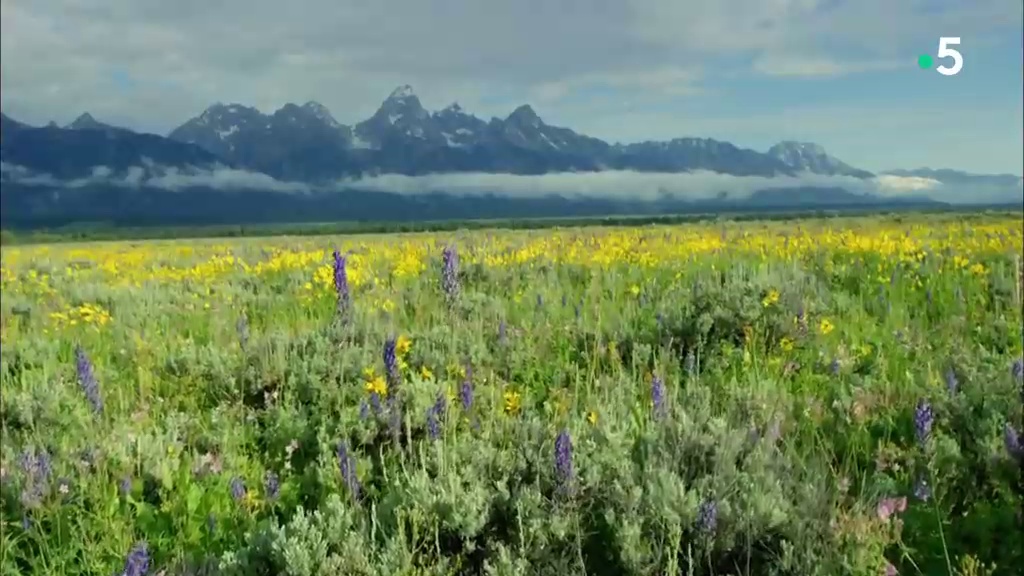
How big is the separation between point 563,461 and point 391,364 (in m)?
1.11

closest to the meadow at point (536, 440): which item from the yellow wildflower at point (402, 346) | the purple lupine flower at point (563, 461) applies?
the purple lupine flower at point (563, 461)

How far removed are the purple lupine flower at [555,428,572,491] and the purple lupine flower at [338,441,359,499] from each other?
747 mm

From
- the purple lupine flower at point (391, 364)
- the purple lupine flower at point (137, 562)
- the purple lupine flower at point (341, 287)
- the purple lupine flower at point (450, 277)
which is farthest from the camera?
the purple lupine flower at point (450, 277)

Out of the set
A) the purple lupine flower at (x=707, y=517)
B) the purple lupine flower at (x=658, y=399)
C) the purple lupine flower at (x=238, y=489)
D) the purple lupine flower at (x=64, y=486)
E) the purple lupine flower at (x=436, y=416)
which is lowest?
the purple lupine flower at (x=64, y=486)

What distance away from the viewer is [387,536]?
2582mm

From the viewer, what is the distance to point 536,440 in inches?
119

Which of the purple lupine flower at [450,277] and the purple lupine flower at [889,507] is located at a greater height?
the purple lupine flower at [450,277]

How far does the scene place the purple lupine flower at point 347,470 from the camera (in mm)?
2861

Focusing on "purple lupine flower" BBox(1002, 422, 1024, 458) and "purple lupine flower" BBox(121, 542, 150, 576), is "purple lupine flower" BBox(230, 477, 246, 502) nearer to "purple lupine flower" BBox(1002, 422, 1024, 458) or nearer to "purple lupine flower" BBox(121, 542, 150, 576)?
"purple lupine flower" BBox(121, 542, 150, 576)

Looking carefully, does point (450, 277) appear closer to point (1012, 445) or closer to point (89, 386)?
point (89, 386)

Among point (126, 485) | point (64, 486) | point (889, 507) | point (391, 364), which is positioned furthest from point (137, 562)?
point (889, 507)

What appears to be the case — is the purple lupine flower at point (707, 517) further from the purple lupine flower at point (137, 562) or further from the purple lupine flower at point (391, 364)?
the purple lupine flower at point (137, 562)

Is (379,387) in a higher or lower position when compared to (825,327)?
lower

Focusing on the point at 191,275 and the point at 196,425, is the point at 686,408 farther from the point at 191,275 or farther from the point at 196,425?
the point at 191,275
